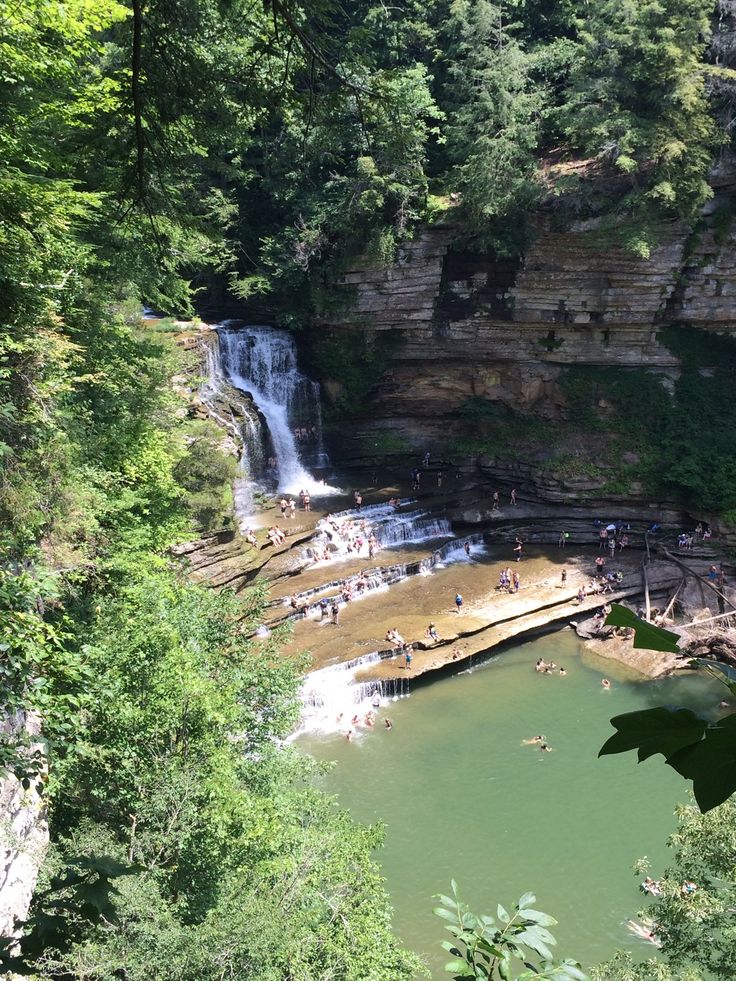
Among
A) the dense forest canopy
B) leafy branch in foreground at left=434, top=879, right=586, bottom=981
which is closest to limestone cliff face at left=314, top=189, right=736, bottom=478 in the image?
the dense forest canopy

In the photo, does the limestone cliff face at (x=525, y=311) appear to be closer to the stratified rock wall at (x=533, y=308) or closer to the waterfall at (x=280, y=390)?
the stratified rock wall at (x=533, y=308)

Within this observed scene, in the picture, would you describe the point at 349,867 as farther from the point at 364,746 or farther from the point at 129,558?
the point at 364,746

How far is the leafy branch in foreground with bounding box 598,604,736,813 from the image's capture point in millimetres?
1062

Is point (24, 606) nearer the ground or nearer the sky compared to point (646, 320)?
nearer the ground

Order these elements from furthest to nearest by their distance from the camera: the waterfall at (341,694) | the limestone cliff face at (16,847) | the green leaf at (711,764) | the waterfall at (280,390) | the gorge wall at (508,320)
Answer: the waterfall at (280,390) → the gorge wall at (508,320) → the waterfall at (341,694) → the limestone cliff face at (16,847) → the green leaf at (711,764)

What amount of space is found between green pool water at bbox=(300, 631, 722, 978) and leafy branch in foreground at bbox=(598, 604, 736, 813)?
40.9ft

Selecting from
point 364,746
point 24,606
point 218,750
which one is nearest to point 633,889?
point 364,746

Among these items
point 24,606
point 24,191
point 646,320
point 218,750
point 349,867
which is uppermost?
point 24,191

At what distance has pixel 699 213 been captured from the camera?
2228 cm

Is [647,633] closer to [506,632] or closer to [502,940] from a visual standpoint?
[502,940]

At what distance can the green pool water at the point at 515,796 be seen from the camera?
12766 millimetres

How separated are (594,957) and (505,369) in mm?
18447

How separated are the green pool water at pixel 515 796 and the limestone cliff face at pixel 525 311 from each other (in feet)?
34.9

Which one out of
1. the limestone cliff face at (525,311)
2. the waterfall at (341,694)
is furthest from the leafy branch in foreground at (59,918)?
the limestone cliff face at (525,311)
